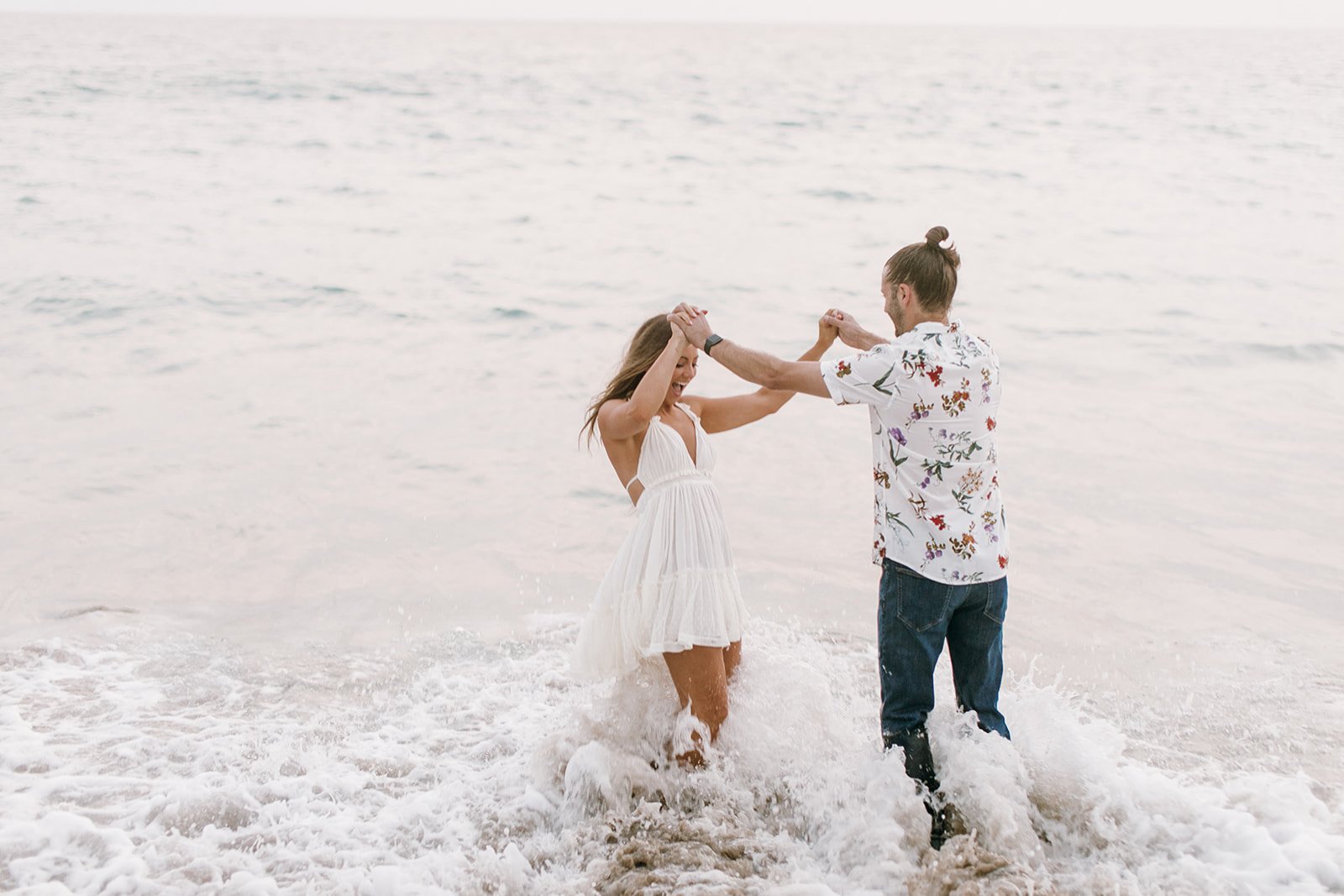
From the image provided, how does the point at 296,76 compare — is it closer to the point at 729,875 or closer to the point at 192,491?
the point at 192,491

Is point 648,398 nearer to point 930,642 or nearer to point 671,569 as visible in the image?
point 671,569

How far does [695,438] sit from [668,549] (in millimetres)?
460

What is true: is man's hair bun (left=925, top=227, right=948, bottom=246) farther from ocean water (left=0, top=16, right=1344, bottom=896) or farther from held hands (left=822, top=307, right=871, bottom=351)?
ocean water (left=0, top=16, right=1344, bottom=896)

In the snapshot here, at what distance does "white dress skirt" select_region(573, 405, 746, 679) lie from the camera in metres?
4.13

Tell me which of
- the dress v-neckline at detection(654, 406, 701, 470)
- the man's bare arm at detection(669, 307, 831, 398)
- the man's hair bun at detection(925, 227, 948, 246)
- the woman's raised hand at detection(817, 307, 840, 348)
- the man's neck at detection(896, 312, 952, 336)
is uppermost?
the man's hair bun at detection(925, 227, 948, 246)

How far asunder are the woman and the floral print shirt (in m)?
0.64

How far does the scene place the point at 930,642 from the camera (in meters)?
3.78

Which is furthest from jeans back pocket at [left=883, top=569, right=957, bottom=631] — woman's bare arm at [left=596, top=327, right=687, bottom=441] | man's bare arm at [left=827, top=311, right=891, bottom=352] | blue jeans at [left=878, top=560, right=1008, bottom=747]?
woman's bare arm at [left=596, top=327, right=687, bottom=441]

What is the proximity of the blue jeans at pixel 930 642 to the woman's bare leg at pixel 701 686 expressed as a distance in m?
0.65

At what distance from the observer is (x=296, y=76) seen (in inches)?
1668

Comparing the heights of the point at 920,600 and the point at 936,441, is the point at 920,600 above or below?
below

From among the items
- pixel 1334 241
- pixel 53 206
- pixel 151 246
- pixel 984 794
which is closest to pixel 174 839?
pixel 984 794

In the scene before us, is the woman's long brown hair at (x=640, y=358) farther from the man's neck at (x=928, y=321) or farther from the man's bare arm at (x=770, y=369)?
the man's neck at (x=928, y=321)

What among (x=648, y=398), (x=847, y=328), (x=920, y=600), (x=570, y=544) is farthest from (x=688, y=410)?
(x=570, y=544)
